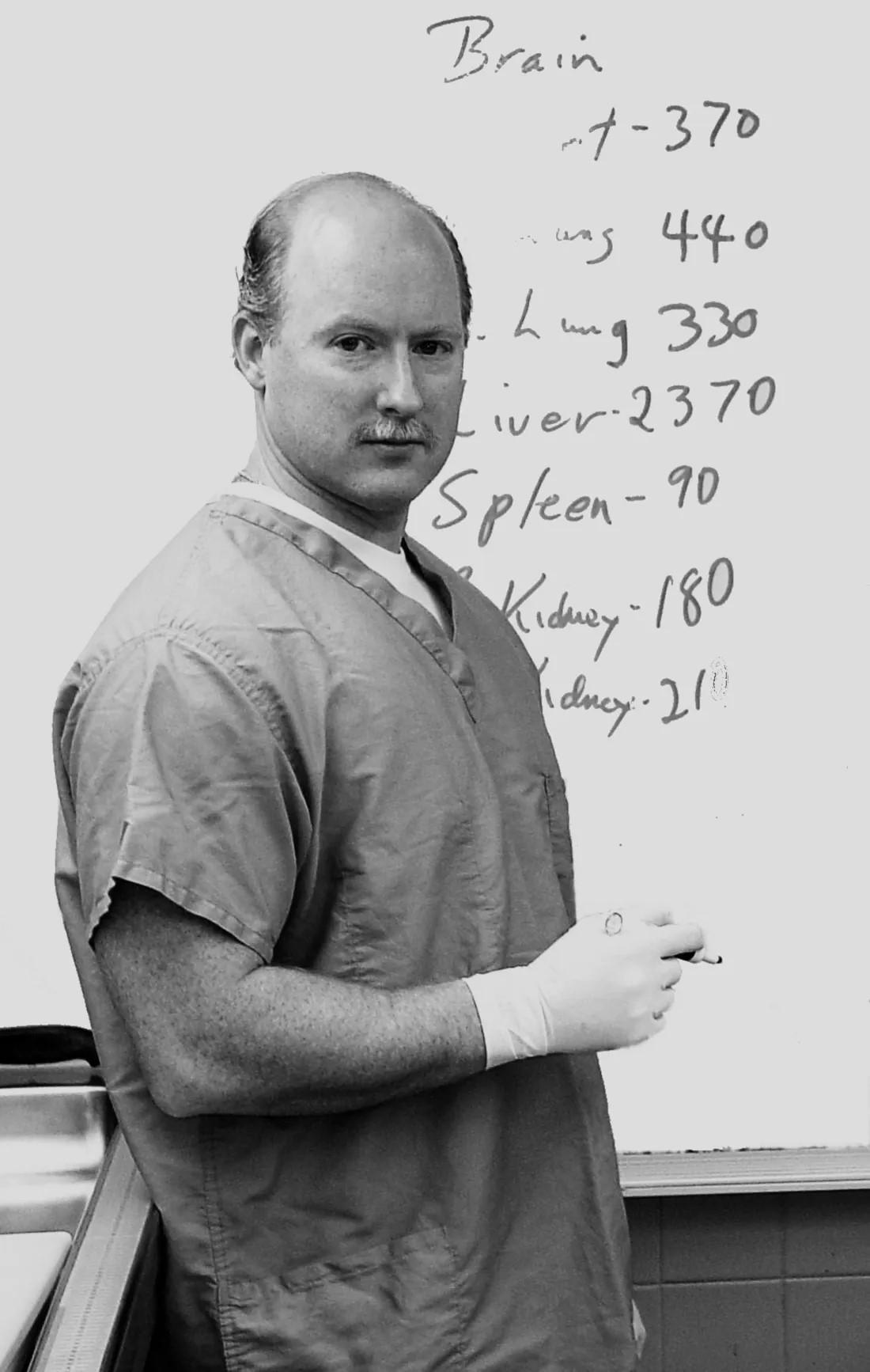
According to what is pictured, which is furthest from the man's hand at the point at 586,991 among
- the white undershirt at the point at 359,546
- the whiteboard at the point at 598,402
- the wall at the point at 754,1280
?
the wall at the point at 754,1280

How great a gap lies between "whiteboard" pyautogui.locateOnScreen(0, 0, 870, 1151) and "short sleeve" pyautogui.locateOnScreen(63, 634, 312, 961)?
1.99ft

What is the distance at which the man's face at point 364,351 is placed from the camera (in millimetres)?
934

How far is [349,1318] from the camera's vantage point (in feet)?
2.85

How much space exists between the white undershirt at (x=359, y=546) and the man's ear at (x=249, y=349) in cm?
7

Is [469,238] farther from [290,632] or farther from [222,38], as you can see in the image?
[290,632]

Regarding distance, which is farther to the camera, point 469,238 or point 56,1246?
point 469,238

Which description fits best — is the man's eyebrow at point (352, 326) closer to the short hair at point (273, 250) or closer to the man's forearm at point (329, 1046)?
the short hair at point (273, 250)

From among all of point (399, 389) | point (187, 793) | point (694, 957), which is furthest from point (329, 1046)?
point (399, 389)

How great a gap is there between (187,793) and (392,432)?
0.87ft

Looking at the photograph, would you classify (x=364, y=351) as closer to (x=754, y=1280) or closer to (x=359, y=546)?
(x=359, y=546)

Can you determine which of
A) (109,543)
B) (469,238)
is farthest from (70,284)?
(469,238)

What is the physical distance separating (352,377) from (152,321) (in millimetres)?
562

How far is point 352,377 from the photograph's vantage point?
0.93 m

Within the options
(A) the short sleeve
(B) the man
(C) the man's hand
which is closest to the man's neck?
(B) the man
